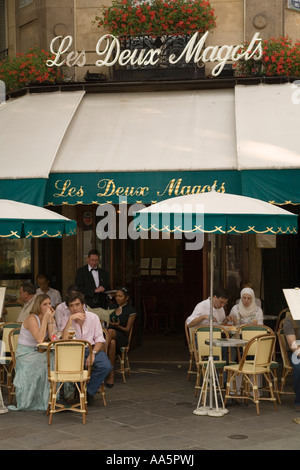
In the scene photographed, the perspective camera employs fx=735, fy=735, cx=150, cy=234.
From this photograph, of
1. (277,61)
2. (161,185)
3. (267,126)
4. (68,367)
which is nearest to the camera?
(68,367)

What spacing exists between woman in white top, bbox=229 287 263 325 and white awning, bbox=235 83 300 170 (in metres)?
1.88

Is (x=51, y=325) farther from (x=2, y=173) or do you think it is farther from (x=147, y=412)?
(x=2, y=173)

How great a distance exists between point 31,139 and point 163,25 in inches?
127

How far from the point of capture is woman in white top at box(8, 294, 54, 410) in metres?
9.22

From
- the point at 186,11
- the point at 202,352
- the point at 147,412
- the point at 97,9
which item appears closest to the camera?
the point at 147,412

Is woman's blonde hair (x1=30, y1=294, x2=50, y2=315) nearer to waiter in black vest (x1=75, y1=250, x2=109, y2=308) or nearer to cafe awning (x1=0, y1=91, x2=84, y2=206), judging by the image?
cafe awning (x1=0, y1=91, x2=84, y2=206)

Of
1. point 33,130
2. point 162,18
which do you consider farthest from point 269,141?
point 33,130

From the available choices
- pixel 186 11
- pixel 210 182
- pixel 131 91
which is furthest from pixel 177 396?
pixel 186 11

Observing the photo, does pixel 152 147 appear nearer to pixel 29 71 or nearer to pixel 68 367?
pixel 29 71

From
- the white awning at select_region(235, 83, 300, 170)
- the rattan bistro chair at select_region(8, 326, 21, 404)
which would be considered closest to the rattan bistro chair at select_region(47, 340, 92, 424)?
the rattan bistro chair at select_region(8, 326, 21, 404)

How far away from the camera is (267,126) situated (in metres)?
11.7

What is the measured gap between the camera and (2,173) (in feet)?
37.4
